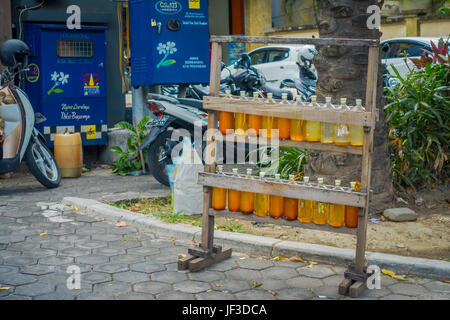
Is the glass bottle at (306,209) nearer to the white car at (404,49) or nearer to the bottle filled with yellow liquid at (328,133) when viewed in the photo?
the bottle filled with yellow liquid at (328,133)

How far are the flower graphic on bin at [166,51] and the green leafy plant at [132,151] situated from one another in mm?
797

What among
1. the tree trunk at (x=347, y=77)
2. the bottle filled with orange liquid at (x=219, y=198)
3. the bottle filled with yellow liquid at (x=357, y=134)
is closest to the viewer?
the bottle filled with yellow liquid at (x=357, y=134)

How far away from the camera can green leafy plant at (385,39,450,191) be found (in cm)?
600

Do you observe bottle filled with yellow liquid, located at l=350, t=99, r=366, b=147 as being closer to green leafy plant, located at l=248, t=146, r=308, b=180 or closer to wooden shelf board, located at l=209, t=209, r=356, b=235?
wooden shelf board, located at l=209, t=209, r=356, b=235

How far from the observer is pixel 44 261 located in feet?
14.5

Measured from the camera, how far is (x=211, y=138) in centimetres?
426

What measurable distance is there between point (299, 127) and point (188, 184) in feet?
5.64

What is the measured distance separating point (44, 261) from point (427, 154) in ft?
12.8

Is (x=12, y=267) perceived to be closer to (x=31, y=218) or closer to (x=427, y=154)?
(x=31, y=218)

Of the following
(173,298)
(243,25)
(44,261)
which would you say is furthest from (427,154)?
(243,25)

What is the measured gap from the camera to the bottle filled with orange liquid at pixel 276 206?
4.14 metres

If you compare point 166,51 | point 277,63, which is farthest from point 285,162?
point 277,63

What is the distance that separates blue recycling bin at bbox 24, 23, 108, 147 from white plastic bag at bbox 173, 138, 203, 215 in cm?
332

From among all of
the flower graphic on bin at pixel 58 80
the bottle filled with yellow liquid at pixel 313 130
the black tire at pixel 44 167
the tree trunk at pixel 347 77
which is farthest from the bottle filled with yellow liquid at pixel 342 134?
the flower graphic on bin at pixel 58 80
